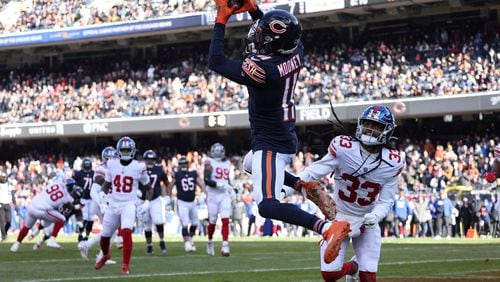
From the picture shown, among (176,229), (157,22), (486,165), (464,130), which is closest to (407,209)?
(486,165)

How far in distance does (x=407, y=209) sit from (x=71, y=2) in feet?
63.4

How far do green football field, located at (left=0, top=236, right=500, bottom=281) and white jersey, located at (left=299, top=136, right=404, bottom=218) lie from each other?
3.02 m

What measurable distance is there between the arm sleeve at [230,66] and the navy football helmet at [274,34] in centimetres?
24

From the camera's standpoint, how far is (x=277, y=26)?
7.46 metres

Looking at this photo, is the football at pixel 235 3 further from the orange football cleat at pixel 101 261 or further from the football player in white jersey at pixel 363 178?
the orange football cleat at pixel 101 261

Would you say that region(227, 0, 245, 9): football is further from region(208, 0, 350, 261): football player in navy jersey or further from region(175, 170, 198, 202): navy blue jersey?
region(175, 170, 198, 202): navy blue jersey

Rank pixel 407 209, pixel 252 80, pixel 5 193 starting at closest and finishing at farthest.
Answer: pixel 252 80
pixel 5 193
pixel 407 209

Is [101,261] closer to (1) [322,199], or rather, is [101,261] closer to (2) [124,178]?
(2) [124,178]

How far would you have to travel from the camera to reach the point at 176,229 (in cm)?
3022

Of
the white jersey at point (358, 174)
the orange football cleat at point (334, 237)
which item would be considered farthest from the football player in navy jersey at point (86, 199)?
the orange football cleat at point (334, 237)

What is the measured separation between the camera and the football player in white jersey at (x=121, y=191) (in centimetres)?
1302

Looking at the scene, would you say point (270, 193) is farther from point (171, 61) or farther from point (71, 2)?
point (71, 2)

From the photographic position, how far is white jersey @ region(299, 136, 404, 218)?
7918mm

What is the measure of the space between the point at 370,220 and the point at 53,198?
11.6m
